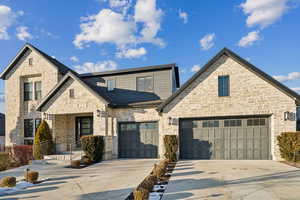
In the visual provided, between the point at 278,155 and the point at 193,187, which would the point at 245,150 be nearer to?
the point at 278,155

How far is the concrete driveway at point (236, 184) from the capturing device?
18.5 ft

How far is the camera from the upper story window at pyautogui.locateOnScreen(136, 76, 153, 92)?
1609 cm

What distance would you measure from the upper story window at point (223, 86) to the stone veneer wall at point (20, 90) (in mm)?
14064

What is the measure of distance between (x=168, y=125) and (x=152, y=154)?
2.42 metres

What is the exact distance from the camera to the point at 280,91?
11.4 m

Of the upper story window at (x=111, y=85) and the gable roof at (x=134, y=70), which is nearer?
the gable roof at (x=134, y=70)

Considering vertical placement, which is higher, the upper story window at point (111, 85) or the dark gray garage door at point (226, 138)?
the upper story window at point (111, 85)

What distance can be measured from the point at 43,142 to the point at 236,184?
12.6 meters

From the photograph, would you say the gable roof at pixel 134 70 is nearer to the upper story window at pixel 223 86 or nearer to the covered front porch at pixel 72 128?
the covered front porch at pixel 72 128

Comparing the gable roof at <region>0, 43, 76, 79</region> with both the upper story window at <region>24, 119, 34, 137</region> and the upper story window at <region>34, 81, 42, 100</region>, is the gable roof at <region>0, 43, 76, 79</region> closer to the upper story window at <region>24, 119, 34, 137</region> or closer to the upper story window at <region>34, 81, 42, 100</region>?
the upper story window at <region>34, 81, 42, 100</region>

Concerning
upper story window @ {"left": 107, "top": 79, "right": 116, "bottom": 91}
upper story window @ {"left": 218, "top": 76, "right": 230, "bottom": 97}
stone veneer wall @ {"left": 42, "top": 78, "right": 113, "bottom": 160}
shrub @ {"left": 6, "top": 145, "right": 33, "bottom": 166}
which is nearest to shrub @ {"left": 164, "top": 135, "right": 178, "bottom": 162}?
stone veneer wall @ {"left": 42, "top": 78, "right": 113, "bottom": 160}

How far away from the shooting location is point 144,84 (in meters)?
16.3

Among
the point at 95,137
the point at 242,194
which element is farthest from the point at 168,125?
the point at 242,194

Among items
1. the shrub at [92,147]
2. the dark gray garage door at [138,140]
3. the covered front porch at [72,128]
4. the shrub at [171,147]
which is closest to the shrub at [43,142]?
the covered front porch at [72,128]
